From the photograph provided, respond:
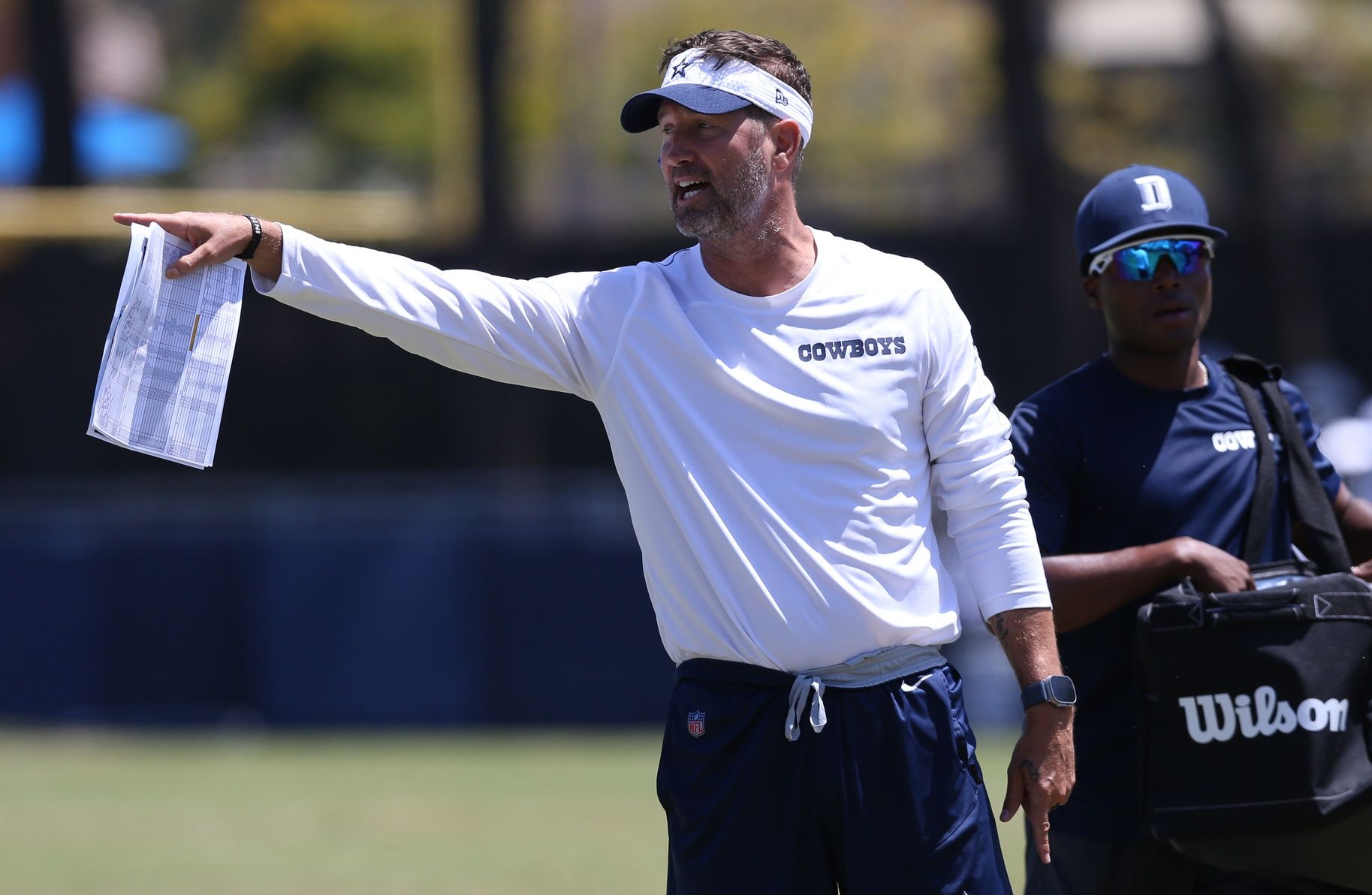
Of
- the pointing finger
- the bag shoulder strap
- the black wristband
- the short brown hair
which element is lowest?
the bag shoulder strap

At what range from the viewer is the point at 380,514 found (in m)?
14.0

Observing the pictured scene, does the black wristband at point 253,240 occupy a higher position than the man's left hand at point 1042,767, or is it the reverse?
the black wristband at point 253,240

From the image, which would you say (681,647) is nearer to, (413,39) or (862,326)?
(862,326)

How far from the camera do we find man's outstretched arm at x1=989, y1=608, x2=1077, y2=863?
3771 mm

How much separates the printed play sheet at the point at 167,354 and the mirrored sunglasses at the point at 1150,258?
197 centimetres

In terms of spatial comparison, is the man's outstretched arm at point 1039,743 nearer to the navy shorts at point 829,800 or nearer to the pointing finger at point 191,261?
the navy shorts at point 829,800

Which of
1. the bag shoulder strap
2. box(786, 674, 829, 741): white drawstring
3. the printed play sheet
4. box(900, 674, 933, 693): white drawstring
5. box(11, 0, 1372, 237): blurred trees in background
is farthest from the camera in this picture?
box(11, 0, 1372, 237): blurred trees in background

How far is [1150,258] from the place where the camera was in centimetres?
434

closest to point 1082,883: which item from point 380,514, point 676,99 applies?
point 676,99

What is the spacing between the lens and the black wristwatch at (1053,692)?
3.77 meters

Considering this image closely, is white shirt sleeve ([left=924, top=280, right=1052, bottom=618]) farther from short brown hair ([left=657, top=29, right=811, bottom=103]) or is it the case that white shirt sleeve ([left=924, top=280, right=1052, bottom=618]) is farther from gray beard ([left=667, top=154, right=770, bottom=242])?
short brown hair ([left=657, top=29, right=811, bottom=103])

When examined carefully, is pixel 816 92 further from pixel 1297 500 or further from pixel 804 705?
pixel 804 705

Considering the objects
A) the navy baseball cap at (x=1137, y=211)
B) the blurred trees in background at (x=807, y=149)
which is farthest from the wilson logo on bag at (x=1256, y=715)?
the blurred trees in background at (x=807, y=149)

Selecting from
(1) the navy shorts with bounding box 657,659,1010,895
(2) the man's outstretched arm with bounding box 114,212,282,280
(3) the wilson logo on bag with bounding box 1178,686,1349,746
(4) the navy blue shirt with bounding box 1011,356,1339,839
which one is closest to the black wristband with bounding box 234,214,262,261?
(2) the man's outstretched arm with bounding box 114,212,282,280
